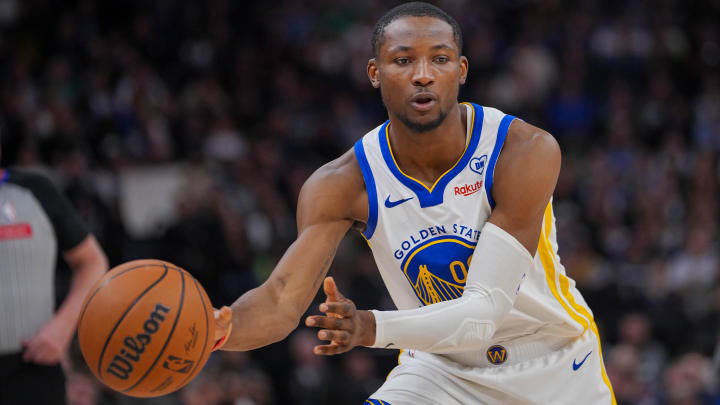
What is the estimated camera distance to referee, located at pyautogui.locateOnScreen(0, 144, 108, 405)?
545cm

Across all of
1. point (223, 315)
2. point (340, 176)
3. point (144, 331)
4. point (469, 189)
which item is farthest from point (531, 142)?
point (144, 331)

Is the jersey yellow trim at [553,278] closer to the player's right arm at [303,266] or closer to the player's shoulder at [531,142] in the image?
the player's shoulder at [531,142]

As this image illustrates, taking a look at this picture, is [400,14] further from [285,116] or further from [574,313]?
[285,116]

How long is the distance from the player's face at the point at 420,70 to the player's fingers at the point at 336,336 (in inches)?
48.1

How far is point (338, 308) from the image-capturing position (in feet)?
11.4

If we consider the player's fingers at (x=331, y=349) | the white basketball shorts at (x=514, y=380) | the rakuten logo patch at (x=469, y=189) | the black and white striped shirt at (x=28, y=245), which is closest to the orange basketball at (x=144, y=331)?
the player's fingers at (x=331, y=349)

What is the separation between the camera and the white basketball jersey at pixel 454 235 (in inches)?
167

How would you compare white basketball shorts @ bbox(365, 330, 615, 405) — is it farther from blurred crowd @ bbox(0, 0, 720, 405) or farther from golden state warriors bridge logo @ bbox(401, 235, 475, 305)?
blurred crowd @ bbox(0, 0, 720, 405)

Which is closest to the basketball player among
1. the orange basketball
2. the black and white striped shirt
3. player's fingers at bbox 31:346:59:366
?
Result: the orange basketball

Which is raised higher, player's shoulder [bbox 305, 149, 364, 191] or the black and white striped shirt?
player's shoulder [bbox 305, 149, 364, 191]

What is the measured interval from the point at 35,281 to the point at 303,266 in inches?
87.1

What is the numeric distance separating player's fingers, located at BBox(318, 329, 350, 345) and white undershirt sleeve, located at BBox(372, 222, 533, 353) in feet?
0.79

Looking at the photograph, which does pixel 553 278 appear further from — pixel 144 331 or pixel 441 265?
pixel 144 331

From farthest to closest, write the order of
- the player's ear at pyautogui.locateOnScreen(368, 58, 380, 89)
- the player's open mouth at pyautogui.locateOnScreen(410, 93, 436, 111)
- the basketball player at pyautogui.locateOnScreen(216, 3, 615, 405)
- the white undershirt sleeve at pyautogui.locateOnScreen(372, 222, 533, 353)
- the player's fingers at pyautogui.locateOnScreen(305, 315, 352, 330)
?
the player's ear at pyautogui.locateOnScreen(368, 58, 380, 89) → the player's open mouth at pyautogui.locateOnScreen(410, 93, 436, 111) → the basketball player at pyautogui.locateOnScreen(216, 3, 615, 405) → the white undershirt sleeve at pyautogui.locateOnScreen(372, 222, 533, 353) → the player's fingers at pyautogui.locateOnScreen(305, 315, 352, 330)
